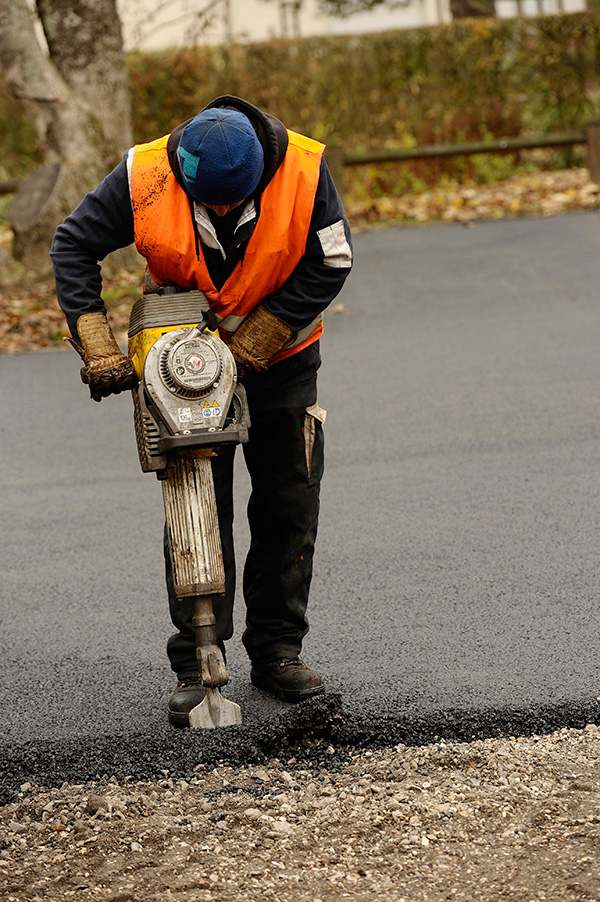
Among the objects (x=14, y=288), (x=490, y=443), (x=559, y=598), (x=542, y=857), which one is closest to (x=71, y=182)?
(x=14, y=288)

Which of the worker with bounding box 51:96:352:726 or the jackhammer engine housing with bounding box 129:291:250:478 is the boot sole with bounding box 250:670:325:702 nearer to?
the worker with bounding box 51:96:352:726

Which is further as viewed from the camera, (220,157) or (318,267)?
(318,267)

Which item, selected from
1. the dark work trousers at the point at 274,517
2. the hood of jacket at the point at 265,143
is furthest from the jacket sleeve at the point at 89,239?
the dark work trousers at the point at 274,517

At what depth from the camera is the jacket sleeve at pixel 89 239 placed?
322 cm

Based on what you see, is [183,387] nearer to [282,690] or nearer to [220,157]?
[220,157]

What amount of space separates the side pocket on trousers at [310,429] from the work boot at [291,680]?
66cm

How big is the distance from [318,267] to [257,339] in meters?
0.30

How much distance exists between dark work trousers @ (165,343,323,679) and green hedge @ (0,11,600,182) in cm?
1107

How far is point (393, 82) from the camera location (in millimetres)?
14125

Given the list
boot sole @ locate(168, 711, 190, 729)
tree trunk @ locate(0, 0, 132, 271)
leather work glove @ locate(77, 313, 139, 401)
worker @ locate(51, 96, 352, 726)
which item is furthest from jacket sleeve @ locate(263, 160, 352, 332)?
tree trunk @ locate(0, 0, 132, 271)

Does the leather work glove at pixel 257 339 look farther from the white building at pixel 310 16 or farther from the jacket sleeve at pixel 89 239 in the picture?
the white building at pixel 310 16

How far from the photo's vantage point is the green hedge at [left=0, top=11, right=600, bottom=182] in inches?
546

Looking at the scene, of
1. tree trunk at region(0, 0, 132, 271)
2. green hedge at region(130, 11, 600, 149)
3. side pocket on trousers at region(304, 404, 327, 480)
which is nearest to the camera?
side pocket on trousers at region(304, 404, 327, 480)

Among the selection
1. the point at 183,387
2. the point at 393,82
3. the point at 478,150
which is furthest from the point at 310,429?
the point at 393,82
